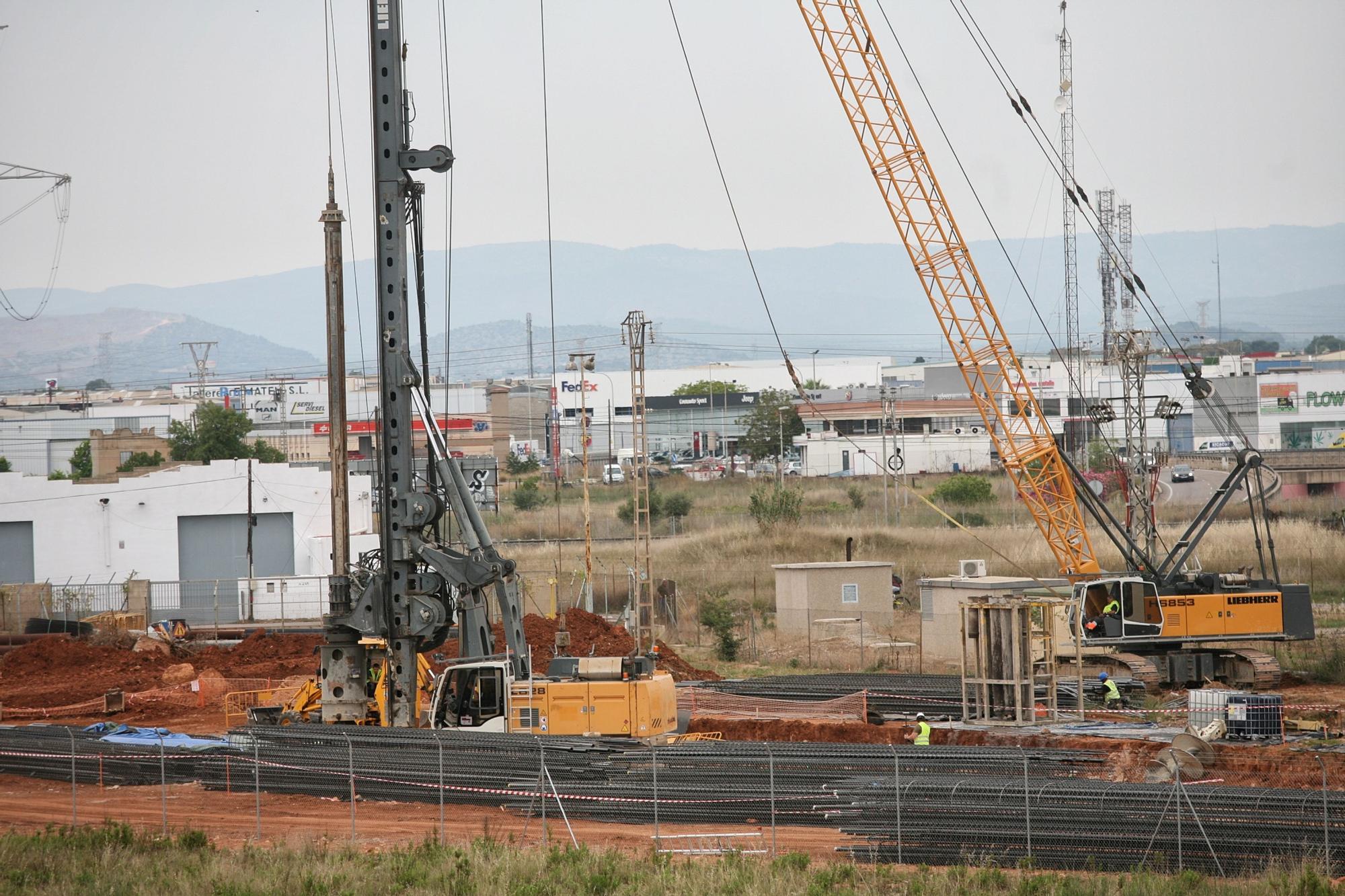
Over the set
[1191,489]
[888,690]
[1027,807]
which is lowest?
[888,690]

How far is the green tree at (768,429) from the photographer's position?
132 metres

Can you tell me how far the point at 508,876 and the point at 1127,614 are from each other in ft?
74.0

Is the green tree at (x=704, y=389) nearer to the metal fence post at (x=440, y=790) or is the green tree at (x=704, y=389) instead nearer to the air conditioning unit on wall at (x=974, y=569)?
the air conditioning unit on wall at (x=974, y=569)

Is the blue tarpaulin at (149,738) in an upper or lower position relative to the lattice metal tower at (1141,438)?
lower

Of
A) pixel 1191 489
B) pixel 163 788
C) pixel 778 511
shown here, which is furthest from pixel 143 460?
pixel 163 788

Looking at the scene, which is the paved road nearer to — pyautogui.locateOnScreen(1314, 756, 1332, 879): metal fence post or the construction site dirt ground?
pyautogui.locateOnScreen(1314, 756, 1332, 879): metal fence post

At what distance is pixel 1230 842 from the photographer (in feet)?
55.9

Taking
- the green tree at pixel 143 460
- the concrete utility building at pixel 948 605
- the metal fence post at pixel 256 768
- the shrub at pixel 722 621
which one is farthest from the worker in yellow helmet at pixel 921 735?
the green tree at pixel 143 460

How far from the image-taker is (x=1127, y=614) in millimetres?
34594

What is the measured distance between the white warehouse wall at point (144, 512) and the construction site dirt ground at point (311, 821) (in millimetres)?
39535

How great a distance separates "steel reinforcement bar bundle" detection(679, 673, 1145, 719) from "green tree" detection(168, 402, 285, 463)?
69.2 meters

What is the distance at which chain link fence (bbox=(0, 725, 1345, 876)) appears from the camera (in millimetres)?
17422

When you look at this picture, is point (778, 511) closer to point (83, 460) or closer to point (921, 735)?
point (921, 735)

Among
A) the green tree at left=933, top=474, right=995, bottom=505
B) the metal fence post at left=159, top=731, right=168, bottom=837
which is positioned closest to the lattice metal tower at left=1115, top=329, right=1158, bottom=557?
the metal fence post at left=159, top=731, right=168, bottom=837
